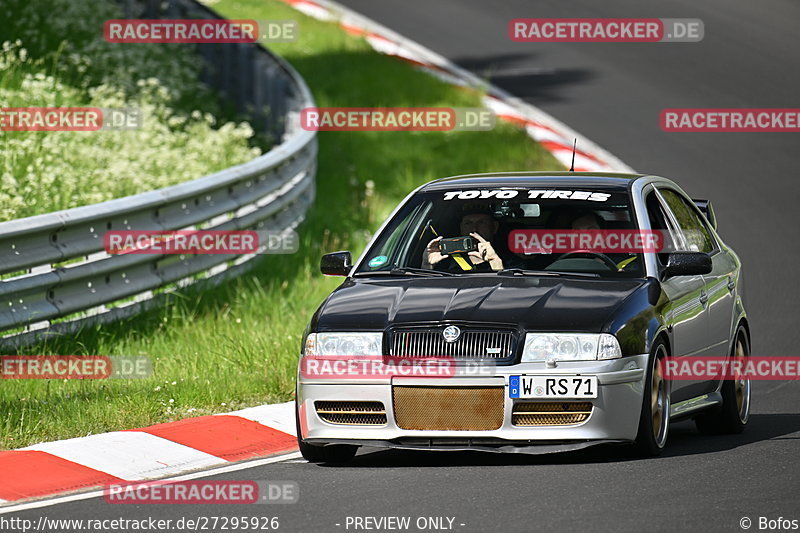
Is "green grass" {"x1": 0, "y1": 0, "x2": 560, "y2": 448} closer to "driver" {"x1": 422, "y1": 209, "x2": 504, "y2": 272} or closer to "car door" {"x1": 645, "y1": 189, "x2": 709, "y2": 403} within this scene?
"driver" {"x1": 422, "y1": 209, "x2": 504, "y2": 272}

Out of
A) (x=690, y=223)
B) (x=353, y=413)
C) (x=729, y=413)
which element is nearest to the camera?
(x=353, y=413)

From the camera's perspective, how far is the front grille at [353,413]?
8391 mm

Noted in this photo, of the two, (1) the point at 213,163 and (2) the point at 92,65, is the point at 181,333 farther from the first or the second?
(2) the point at 92,65

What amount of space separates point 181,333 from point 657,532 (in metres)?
6.08

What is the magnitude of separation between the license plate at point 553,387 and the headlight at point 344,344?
0.75m

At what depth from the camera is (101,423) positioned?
9.56 metres

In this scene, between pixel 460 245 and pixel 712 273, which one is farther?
pixel 712 273

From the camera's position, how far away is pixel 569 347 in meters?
8.23

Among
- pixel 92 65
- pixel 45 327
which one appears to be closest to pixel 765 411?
pixel 45 327
